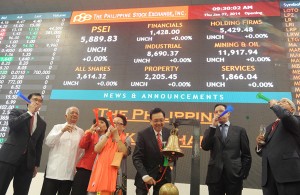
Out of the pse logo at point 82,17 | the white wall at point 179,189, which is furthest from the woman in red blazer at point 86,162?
the pse logo at point 82,17

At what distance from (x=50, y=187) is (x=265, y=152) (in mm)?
2009

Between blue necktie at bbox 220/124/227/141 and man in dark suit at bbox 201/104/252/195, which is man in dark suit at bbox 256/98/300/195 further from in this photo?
blue necktie at bbox 220/124/227/141

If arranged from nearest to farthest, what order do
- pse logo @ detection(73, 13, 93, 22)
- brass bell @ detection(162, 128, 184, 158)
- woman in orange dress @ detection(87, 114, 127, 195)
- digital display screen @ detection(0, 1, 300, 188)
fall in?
brass bell @ detection(162, 128, 184, 158)
woman in orange dress @ detection(87, 114, 127, 195)
digital display screen @ detection(0, 1, 300, 188)
pse logo @ detection(73, 13, 93, 22)

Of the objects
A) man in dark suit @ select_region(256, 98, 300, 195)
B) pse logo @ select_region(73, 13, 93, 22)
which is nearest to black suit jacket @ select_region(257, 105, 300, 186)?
man in dark suit @ select_region(256, 98, 300, 195)

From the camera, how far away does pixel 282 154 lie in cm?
237

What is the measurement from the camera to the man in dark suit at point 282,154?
7.45 feet

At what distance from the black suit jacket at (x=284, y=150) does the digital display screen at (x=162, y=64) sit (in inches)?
35.3

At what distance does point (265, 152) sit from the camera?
254 centimetres

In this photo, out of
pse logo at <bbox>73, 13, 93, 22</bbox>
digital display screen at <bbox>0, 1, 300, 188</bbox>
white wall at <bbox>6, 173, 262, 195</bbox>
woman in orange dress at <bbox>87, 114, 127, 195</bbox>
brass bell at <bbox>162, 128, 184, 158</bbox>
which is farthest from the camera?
pse logo at <bbox>73, 13, 93, 22</bbox>

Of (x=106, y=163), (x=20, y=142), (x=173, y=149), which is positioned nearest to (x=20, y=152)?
(x=20, y=142)

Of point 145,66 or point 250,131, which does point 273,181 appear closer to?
point 250,131

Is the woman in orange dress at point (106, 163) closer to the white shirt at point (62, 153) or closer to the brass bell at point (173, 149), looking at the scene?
the white shirt at point (62, 153)

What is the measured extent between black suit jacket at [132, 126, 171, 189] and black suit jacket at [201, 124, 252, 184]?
0.41 metres

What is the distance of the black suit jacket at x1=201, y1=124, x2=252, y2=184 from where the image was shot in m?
2.61
